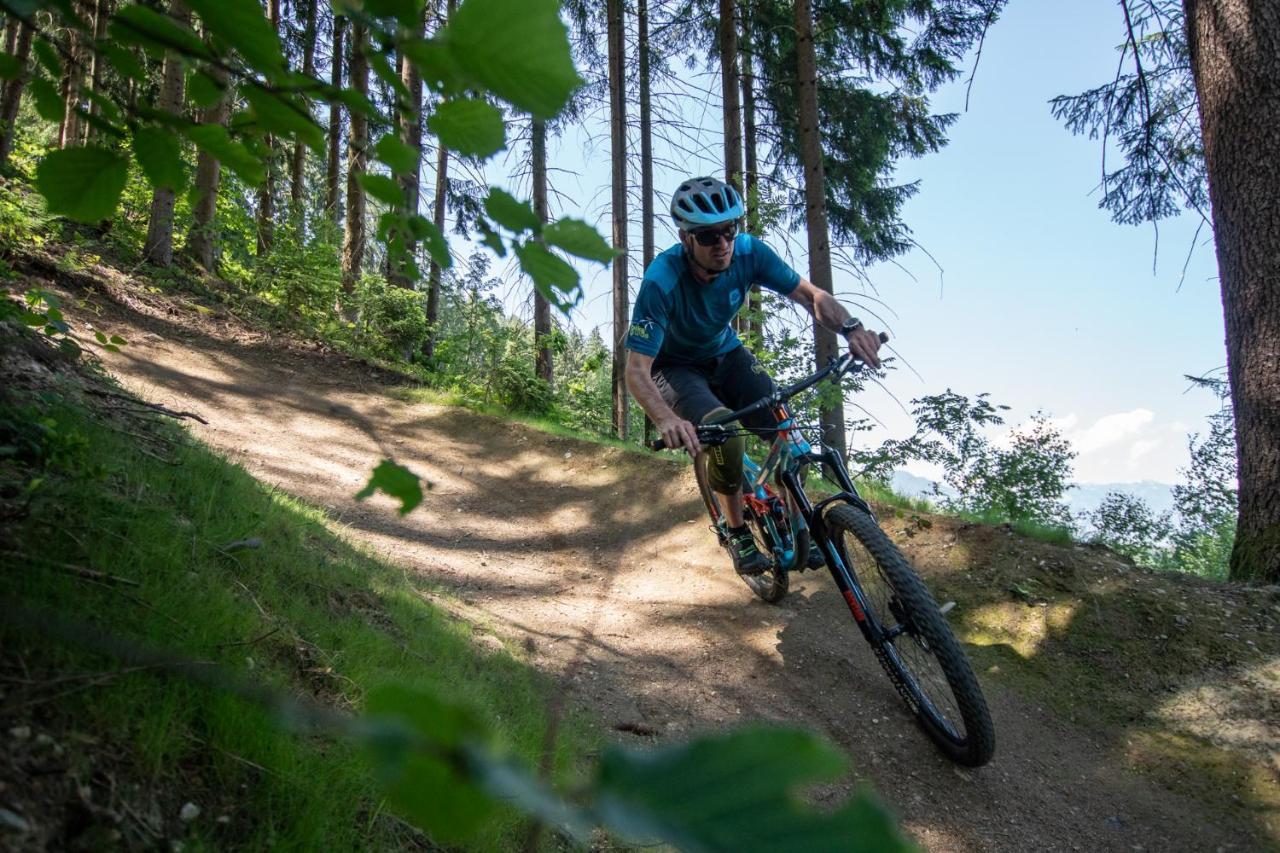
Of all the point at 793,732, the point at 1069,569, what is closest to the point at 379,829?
the point at 793,732

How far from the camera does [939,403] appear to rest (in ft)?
39.1

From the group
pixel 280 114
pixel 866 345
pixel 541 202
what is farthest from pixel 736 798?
pixel 541 202

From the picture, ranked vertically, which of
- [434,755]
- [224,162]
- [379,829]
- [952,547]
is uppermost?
[224,162]

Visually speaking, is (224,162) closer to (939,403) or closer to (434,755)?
(434,755)

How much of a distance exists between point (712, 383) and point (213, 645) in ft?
11.7

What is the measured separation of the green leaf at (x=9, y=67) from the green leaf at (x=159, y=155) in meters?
0.16

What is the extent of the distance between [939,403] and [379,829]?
11.5 meters

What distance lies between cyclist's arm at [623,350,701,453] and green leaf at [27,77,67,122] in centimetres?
279

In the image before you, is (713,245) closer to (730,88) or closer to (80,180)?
(80,180)

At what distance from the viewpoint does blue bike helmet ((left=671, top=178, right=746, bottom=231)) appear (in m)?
4.23

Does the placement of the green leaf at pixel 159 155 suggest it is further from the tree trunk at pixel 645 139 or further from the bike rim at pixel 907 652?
the tree trunk at pixel 645 139

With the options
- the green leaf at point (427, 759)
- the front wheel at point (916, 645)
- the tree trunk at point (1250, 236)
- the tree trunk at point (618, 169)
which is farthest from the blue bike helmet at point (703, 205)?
the tree trunk at point (618, 169)

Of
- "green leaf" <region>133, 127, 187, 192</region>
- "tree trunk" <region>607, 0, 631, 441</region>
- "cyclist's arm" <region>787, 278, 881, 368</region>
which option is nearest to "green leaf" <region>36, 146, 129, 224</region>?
"green leaf" <region>133, 127, 187, 192</region>

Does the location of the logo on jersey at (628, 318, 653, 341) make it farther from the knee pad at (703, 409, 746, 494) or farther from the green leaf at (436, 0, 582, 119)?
the green leaf at (436, 0, 582, 119)
